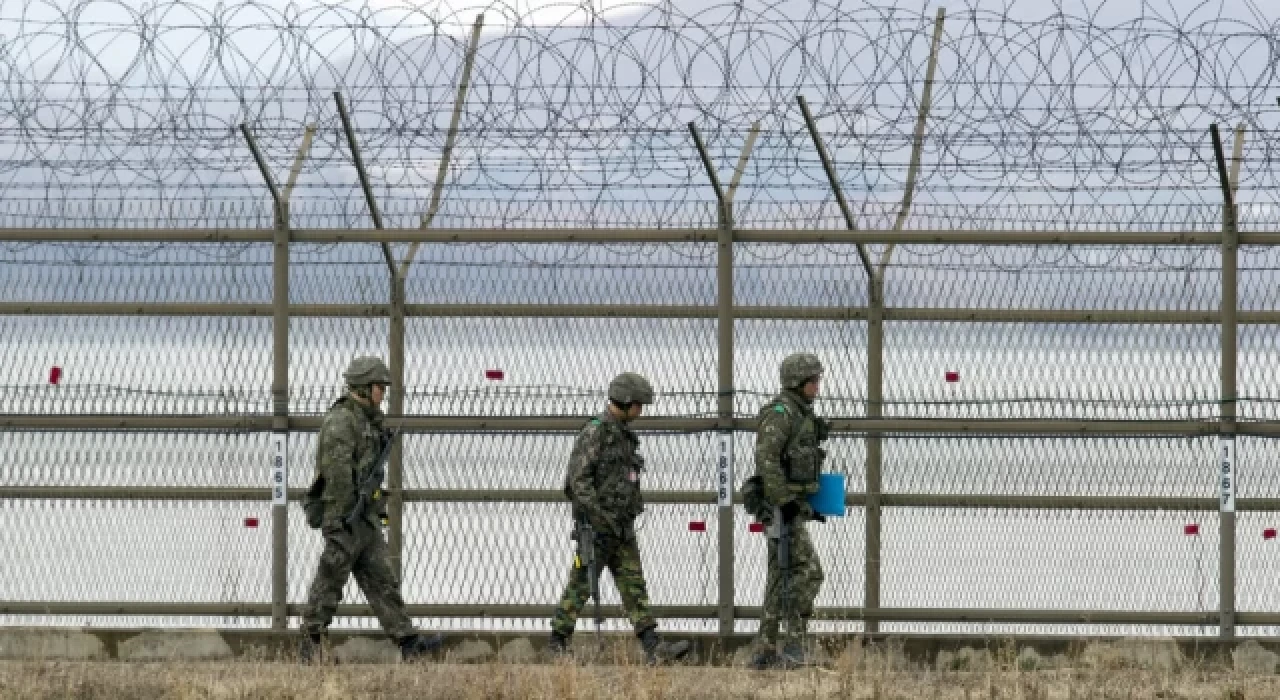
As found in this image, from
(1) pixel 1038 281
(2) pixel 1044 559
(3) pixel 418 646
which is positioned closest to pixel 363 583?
(3) pixel 418 646

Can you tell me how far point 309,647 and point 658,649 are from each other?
183 centimetres

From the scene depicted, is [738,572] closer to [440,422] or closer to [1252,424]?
[440,422]

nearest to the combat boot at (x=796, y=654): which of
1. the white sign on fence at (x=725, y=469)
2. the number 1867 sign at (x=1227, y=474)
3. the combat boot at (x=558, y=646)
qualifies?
the white sign on fence at (x=725, y=469)

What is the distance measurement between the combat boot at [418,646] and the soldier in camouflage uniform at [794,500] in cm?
169

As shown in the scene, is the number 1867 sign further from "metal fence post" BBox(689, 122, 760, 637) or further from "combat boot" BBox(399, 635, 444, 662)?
"combat boot" BBox(399, 635, 444, 662)

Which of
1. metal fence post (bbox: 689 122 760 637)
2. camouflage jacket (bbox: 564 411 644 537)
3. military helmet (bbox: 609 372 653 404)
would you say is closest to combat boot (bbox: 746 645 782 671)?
metal fence post (bbox: 689 122 760 637)

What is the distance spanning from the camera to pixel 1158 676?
11.9 meters

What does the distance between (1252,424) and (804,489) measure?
2369mm

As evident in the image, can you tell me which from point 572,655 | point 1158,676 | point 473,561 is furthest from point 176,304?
point 1158,676

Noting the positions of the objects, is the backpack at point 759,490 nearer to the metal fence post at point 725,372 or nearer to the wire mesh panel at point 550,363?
the metal fence post at point 725,372

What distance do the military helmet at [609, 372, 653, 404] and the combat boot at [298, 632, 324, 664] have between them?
1.99 meters

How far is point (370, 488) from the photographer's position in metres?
12.4

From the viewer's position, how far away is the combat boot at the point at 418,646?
41.3 ft

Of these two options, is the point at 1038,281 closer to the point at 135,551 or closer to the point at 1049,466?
the point at 1049,466
